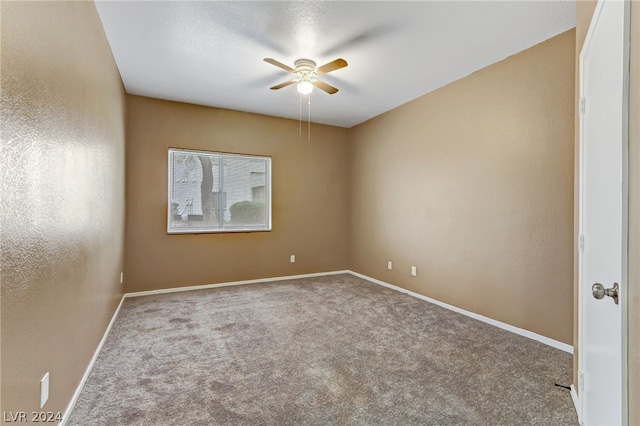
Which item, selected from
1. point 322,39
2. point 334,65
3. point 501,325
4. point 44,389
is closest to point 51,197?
point 44,389

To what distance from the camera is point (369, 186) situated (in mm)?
5359

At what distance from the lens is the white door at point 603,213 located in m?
1.14

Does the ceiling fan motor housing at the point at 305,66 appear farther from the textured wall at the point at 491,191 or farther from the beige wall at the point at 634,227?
the beige wall at the point at 634,227

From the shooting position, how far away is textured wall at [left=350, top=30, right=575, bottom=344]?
8.87ft

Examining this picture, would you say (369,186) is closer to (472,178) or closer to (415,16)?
(472,178)

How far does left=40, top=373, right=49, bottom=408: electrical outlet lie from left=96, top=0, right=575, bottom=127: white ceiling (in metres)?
2.61

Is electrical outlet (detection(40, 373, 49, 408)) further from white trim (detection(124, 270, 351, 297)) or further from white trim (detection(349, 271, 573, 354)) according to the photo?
white trim (detection(349, 271, 573, 354))

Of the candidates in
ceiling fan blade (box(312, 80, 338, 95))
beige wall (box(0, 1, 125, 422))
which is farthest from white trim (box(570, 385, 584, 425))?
ceiling fan blade (box(312, 80, 338, 95))

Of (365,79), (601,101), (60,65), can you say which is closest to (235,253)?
(365,79)

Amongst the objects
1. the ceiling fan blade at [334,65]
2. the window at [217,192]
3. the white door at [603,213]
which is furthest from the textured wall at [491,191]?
the window at [217,192]

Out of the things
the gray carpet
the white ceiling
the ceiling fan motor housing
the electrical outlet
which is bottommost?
the gray carpet

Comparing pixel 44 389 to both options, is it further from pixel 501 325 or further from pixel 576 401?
pixel 501 325

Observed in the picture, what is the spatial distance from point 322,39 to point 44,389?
315cm

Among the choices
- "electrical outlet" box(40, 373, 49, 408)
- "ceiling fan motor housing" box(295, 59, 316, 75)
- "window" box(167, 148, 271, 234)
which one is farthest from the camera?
"window" box(167, 148, 271, 234)
